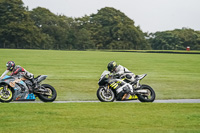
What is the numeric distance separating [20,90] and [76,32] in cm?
10555

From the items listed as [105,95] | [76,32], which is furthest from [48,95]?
[76,32]

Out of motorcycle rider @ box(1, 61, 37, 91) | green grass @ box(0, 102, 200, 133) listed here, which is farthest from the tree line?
green grass @ box(0, 102, 200, 133)

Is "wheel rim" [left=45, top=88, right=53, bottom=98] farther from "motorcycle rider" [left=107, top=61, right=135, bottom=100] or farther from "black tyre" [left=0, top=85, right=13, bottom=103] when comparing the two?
"motorcycle rider" [left=107, top=61, right=135, bottom=100]

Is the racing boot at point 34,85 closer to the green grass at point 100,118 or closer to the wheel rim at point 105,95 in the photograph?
the green grass at point 100,118

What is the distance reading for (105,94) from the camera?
1675cm

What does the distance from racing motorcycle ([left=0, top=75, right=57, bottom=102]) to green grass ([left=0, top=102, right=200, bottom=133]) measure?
155 cm

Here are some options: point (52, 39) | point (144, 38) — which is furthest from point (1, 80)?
point (144, 38)

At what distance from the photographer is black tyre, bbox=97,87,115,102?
16.6 m

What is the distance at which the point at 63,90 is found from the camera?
24.8 meters

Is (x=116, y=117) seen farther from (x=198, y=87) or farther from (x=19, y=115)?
(x=198, y=87)

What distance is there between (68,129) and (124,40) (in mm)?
118200

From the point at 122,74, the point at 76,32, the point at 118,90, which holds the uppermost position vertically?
the point at 76,32

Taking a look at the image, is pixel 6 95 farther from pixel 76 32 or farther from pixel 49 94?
pixel 76 32

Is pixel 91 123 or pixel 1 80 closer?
pixel 91 123
